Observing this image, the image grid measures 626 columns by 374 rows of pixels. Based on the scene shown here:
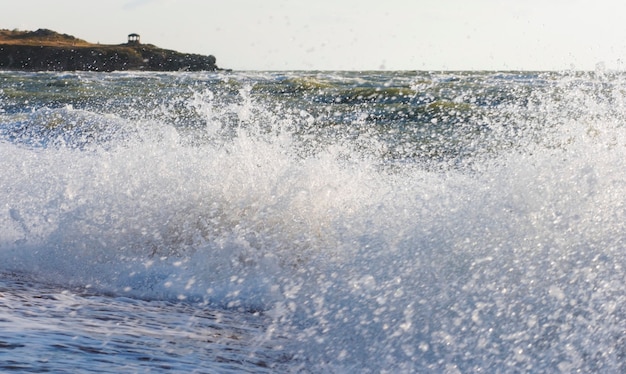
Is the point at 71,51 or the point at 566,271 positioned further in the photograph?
the point at 71,51

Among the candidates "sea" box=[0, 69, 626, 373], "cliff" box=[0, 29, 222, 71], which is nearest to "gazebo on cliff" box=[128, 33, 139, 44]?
"cliff" box=[0, 29, 222, 71]

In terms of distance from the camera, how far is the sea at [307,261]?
10.9 ft

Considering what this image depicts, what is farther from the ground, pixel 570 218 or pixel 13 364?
pixel 570 218

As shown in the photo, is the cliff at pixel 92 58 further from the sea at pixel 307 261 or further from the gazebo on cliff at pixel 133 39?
the sea at pixel 307 261

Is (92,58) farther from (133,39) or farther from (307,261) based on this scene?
(307,261)

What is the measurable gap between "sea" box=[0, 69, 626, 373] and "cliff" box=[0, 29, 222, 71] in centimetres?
4488

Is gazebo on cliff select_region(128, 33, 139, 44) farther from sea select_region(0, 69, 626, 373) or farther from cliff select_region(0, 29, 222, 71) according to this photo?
sea select_region(0, 69, 626, 373)

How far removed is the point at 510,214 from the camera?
4.45 meters

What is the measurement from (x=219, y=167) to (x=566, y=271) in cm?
280

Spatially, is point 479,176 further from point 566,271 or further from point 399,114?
point 399,114

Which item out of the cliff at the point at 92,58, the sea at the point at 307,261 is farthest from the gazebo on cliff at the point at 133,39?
the sea at the point at 307,261

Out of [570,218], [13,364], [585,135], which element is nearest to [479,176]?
[585,135]

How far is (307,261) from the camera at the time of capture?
14.9 feet

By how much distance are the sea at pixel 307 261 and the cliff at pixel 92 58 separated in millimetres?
44877
